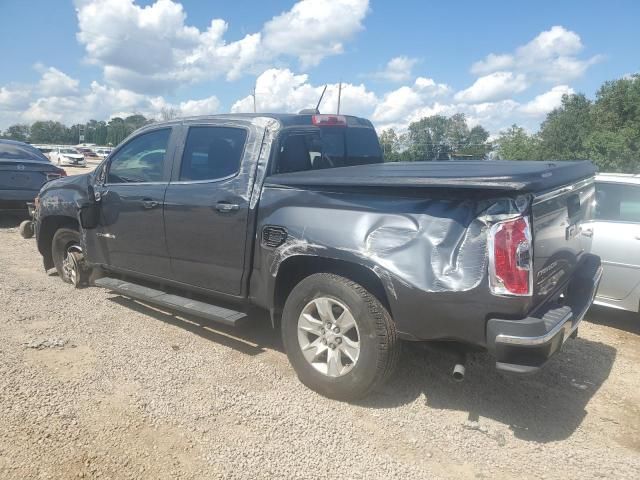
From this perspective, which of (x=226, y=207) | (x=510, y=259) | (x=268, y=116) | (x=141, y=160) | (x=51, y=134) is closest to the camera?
(x=510, y=259)

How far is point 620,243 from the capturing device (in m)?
4.72

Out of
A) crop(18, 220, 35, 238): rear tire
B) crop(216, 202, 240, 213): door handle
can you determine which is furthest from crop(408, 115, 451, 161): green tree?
crop(216, 202, 240, 213): door handle

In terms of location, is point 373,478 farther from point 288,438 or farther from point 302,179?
point 302,179

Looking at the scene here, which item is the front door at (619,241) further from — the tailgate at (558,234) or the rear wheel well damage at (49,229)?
the rear wheel well damage at (49,229)

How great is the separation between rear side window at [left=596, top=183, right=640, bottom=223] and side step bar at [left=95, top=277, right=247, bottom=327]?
373cm

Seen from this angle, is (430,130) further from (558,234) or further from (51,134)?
(51,134)

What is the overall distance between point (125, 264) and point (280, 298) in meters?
1.95

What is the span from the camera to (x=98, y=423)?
3023 millimetres

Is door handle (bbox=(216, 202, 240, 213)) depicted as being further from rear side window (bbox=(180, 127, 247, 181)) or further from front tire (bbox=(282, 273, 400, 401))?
front tire (bbox=(282, 273, 400, 401))

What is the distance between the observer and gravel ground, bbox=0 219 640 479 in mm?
2707

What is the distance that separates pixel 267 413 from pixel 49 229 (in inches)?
163

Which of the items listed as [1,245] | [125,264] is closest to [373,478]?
[125,264]

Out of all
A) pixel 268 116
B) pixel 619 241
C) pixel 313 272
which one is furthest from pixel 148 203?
pixel 619 241

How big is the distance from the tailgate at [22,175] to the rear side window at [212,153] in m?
6.82
